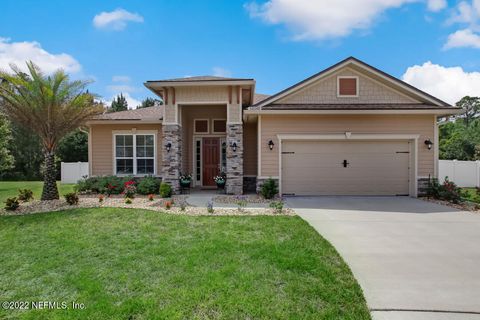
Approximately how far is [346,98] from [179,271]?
9448mm

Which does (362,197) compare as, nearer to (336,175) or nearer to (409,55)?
(336,175)

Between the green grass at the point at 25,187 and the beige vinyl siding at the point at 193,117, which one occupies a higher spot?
the beige vinyl siding at the point at 193,117

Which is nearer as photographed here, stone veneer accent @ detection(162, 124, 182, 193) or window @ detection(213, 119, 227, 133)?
stone veneer accent @ detection(162, 124, 182, 193)

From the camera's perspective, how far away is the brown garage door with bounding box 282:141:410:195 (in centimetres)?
1016

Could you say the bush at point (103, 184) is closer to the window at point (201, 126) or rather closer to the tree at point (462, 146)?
the window at point (201, 126)

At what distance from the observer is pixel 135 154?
1224cm

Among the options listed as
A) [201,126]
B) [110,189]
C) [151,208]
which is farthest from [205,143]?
[151,208]

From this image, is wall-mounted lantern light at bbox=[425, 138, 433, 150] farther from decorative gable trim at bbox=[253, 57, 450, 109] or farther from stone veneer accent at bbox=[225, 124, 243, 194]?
stone veneer accent at bbox=[225, 124, 243, 194]

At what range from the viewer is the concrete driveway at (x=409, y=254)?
2998mm

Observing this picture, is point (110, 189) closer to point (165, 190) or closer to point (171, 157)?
point (165, 190)

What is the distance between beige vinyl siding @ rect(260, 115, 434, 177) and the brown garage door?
45 centimetres

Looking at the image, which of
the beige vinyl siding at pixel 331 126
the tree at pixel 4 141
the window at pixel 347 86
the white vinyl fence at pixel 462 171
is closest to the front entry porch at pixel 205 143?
the beige vinyl siding at pixel 331 126

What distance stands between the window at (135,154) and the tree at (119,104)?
69.9ft

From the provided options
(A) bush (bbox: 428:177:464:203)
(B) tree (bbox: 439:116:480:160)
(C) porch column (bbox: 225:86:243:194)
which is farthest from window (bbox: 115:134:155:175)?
(B) tree (bbox: 439:116:480:160)
